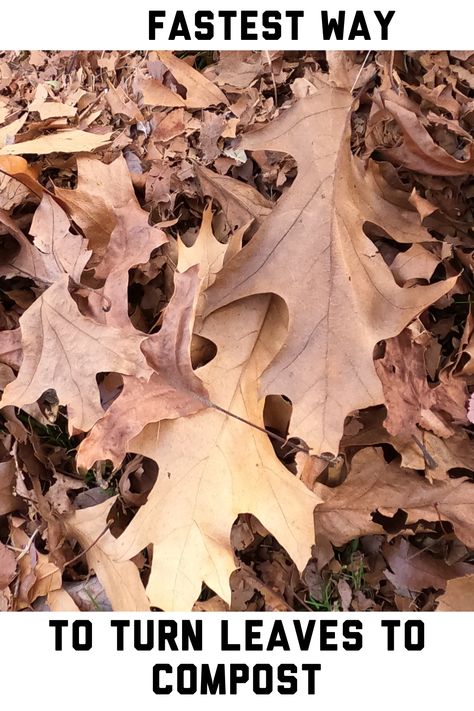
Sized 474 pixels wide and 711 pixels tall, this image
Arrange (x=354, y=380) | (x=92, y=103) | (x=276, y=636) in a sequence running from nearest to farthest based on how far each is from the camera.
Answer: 1. (x=354, y=380)
2. (x=276, y=636)
3. (x=92, y=103)

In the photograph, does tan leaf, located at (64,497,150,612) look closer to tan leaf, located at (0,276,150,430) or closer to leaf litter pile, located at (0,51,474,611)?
leaf litter pile, located at (0,51,474,611)

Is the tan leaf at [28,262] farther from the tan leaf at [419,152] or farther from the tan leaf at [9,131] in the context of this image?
the tan leaf at [419,152]

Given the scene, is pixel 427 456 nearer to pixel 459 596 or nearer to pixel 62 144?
pixel 459 596

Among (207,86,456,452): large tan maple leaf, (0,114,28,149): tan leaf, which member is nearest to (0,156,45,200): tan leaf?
(0,114,28,149): tan leaf

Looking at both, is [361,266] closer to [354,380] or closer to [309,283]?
[309,283]

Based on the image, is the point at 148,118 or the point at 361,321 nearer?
the point at 361,321

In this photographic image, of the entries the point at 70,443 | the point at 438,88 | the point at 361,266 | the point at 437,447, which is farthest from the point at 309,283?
the point at 70,443
